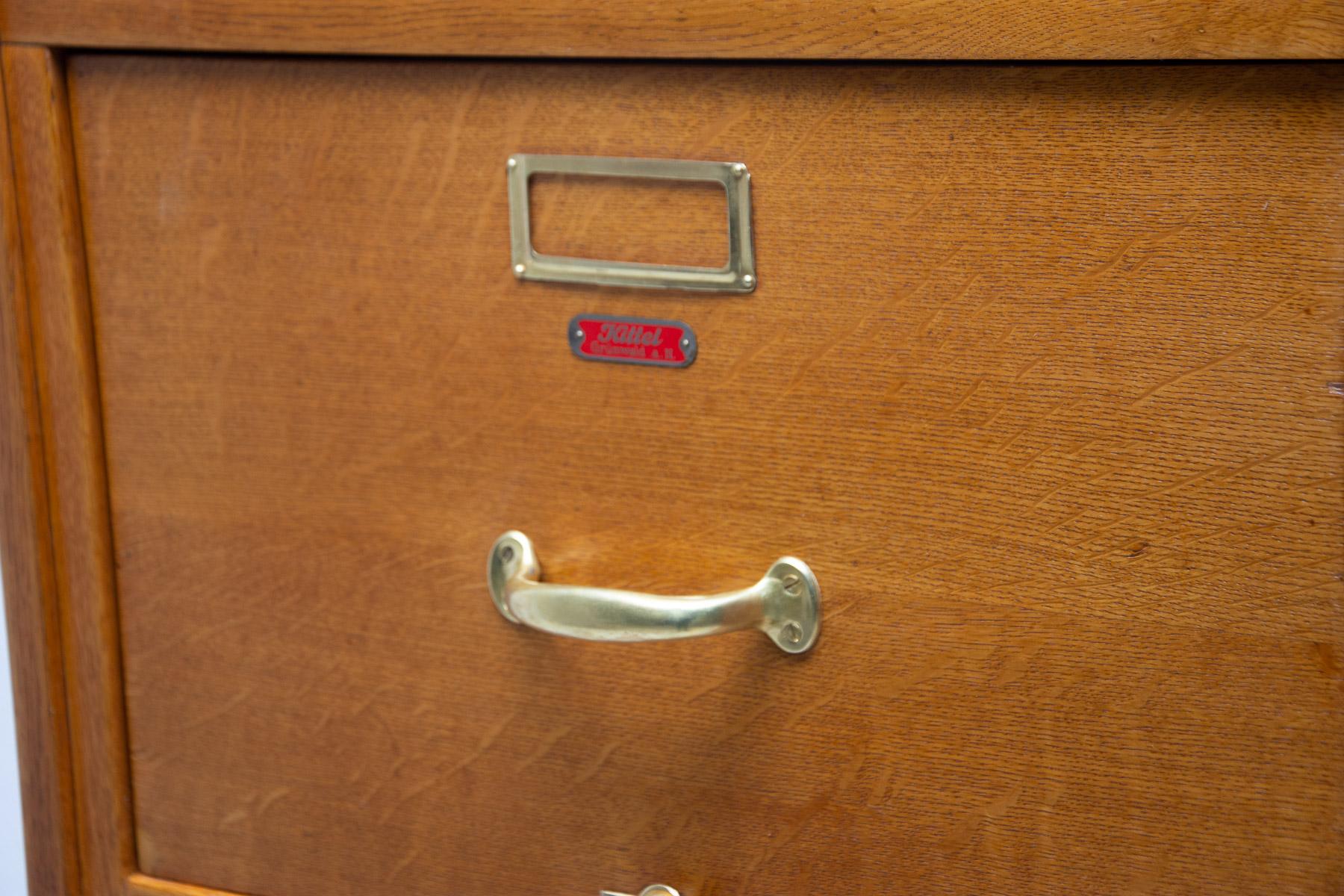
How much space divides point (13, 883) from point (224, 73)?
506 mm

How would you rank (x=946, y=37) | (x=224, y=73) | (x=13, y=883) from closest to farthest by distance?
(x=946, y=37) → (x=224, y=73) → (x=13, y=883)

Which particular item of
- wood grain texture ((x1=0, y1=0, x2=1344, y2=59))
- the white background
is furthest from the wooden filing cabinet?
the white background

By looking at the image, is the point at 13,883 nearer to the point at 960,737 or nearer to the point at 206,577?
the point at 206,577

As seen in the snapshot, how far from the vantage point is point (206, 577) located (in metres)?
0.56

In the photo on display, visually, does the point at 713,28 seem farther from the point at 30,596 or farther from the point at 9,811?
the point at 9,811

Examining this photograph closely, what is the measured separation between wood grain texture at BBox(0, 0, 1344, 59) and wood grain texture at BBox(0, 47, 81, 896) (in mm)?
81

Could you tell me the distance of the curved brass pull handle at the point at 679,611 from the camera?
46cm

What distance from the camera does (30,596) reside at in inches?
22.3

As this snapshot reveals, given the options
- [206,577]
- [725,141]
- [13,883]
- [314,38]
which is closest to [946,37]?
[725,141]

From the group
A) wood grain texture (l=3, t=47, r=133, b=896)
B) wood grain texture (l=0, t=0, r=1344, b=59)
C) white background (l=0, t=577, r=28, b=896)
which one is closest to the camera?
wood grain texture (l=0, t=0, r=1344, b=59)

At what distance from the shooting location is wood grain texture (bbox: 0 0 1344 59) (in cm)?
38

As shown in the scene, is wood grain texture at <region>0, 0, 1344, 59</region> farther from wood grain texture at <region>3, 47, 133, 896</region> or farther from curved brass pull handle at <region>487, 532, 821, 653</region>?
curved brass pull handle at <region>487, 532, 821, 653</region>

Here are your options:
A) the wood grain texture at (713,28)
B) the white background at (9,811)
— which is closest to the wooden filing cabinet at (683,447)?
the wood grain texture at (713,28)

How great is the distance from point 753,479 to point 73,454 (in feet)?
0.89
